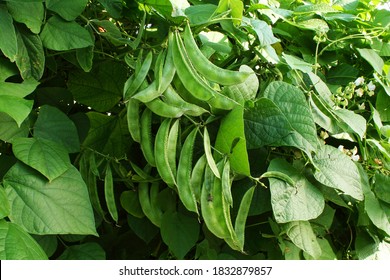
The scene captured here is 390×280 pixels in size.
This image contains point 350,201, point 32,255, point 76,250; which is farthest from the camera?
point 350,201

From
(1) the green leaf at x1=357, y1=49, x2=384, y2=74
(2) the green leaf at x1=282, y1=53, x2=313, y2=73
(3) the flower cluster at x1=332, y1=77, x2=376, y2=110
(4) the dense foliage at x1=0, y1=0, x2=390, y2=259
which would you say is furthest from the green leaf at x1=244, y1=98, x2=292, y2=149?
(1) the green leaf at x1=357, y1=49, x2=384, y2=74

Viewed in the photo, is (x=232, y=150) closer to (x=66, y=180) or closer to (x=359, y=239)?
(x=66, y=180)

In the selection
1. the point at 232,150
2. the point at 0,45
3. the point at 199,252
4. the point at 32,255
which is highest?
the point at 0,45

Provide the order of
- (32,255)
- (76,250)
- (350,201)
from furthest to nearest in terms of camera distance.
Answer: (350,201)
(76,250)
(32,255)

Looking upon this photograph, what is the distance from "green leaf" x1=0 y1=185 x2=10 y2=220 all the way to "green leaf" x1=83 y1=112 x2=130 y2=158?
27 cm

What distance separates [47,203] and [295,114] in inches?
17.6

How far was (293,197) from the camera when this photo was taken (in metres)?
0.89

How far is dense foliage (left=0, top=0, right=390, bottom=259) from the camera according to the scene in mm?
835

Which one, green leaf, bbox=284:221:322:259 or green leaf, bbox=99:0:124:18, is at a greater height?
green leaf, bbox=99:0:124:18

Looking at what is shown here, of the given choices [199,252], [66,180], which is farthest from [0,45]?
[199,252]

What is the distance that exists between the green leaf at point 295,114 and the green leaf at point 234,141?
88 mm

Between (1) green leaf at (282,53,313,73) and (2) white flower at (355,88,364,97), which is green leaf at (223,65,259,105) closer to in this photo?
(1) green leaf at (282,53,313,73)

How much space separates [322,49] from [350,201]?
0.34m

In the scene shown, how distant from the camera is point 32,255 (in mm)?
761
